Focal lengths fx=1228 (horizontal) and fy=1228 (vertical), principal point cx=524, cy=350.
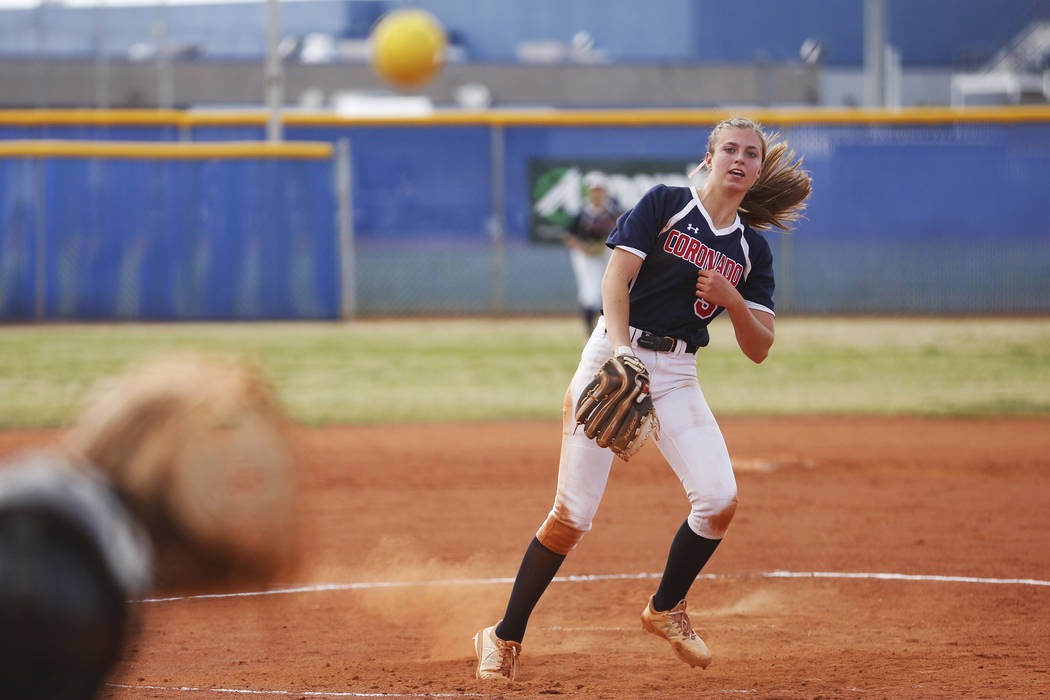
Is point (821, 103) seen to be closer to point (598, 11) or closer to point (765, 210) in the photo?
point (598, 11)

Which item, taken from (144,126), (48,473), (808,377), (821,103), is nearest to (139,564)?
(48,473)

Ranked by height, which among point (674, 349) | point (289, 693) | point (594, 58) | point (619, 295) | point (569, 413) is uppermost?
point (594, 58)

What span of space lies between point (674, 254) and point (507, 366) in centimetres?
958

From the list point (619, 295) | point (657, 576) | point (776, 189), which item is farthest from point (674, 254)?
point (657, 576)

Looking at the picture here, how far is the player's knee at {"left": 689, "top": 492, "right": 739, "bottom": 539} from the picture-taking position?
4234 mm

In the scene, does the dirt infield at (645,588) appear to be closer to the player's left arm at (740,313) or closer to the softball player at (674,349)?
the softball player at (674,349)

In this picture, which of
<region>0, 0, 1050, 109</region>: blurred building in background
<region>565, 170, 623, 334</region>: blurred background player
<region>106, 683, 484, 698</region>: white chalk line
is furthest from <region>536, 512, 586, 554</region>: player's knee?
<region>0, 0, 1050, 109</region>: blurred building in background

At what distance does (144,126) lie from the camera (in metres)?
19.4

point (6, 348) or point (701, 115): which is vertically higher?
point (701, 115)

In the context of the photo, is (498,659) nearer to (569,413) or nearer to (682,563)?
(682,563)

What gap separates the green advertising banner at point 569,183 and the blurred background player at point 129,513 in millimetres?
17537

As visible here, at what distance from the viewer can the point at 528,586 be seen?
4.30 meters

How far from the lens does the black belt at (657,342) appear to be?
169 inches

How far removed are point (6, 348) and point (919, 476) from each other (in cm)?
1108
